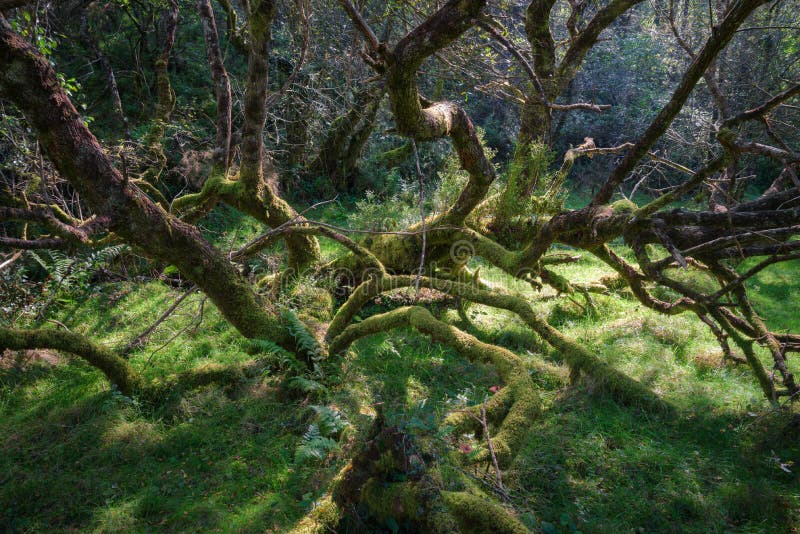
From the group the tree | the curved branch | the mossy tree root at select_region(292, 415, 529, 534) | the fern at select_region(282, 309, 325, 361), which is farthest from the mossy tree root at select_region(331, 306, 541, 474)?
the curved branch

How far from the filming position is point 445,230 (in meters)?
6.05

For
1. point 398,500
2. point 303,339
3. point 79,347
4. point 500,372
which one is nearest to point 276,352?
point 303,339

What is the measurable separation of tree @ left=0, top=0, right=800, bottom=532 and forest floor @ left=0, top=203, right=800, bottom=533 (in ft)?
1.29

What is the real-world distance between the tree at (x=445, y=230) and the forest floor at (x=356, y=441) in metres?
0.39

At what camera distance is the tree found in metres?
2.76

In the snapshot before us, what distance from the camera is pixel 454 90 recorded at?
1118 cm

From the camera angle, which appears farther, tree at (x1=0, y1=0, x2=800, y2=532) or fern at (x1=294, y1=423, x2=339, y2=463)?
fern at (x1=294, y1=423, x2=339, y2=463)

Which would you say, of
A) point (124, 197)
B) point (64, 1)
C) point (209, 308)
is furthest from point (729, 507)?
point (64, 1)

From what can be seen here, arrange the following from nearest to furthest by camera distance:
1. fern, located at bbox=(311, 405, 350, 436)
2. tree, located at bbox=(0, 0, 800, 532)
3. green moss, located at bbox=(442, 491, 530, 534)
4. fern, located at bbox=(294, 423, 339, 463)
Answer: green moss, located at bbox=(442, 491, 530, 534), tree, located at bbox=(0, 0, 800, 532), fern, located at bbox=(294, 423, 339, 463), fern, located at bbox=(311, 405, 350, 436)

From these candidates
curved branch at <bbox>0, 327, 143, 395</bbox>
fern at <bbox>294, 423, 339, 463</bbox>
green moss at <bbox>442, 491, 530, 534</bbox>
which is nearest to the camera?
green moss at <bbox>442, 491, 530, 534</bbox>

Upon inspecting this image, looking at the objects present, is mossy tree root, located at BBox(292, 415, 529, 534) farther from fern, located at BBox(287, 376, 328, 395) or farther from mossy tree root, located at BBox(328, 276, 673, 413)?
mossy tree root, located at BBox(328, 276, 673, 413)

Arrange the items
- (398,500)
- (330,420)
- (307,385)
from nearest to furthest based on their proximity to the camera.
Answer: (398,500) → (330,420) → (307,385)

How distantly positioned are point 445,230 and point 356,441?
327 centimetres

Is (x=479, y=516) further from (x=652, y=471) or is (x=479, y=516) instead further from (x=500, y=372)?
(x=652, y=471)
